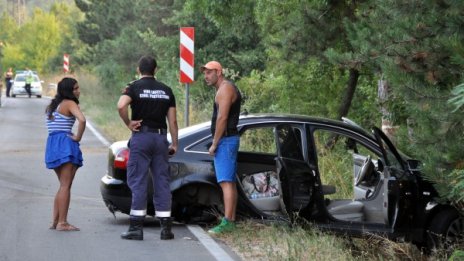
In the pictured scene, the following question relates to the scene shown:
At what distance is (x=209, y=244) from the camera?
9.96m

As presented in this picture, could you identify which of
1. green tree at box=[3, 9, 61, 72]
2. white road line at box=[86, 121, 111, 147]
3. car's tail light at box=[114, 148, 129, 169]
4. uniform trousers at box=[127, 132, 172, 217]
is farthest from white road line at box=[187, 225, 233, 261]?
green tree at box=[3, 9, 61, 72]

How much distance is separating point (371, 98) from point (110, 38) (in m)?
32.8

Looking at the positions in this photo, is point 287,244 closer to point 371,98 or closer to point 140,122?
point 140,122

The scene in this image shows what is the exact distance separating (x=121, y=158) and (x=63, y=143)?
0.69 m

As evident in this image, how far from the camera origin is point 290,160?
10.1m

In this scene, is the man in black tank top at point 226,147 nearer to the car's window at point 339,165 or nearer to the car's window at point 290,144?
the car's window at point 290,144

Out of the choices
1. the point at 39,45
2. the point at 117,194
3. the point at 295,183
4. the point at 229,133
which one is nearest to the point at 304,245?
the point at 295,183

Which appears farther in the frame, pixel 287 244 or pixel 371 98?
pixel 371 98

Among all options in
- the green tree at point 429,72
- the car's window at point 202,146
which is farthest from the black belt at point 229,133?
the green tree at point 429,72

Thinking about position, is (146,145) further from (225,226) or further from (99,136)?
(99,136)

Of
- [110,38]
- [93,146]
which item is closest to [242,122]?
[93,146]

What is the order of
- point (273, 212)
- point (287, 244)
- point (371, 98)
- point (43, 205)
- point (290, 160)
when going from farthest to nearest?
point (371, 98), point (43, 205), point (273, 212), point (290, 160), point (287, 244)

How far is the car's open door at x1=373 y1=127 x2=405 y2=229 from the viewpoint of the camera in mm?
9719

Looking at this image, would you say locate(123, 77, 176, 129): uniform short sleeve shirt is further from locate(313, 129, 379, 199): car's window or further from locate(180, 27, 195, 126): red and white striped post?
locate(180, 27, 195, 126): red and white striped post
